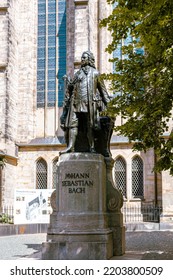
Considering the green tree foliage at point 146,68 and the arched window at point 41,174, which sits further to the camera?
the arched window at point 41,174

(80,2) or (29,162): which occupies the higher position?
(80,2)

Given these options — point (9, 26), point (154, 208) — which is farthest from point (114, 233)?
point (9, 26)

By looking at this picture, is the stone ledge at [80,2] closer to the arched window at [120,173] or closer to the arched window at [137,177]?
the arched window at [120,173]

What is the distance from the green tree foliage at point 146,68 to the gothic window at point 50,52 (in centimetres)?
1549

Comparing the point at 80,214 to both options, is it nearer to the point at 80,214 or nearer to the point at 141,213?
the point at 80,214

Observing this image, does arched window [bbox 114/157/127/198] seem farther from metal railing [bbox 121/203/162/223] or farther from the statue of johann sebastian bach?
the statue of johann sebastian bach

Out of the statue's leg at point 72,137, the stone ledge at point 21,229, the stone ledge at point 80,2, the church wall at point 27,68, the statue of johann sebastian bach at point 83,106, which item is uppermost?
the stone ledge at point 80,2

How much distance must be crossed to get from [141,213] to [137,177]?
7.55 feet

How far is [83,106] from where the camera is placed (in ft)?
27.5

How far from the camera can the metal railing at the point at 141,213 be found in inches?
843

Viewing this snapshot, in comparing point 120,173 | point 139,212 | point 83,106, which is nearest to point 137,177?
point 120,173

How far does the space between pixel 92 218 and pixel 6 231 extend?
28.7ft

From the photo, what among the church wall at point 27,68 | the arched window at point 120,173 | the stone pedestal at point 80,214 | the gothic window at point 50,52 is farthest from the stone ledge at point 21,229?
the gothic window at point 50,52

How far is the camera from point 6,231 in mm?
15562
